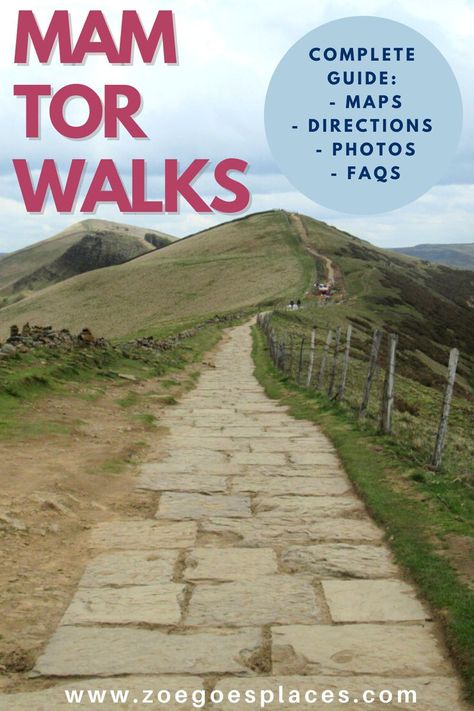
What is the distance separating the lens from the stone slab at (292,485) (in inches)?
346

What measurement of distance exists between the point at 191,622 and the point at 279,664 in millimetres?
830

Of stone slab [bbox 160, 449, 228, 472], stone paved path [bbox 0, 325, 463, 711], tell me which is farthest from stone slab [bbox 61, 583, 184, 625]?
stone slab [bbox 160, 449, 228, 472]

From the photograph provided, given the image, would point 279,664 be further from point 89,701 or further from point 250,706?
point 89,701

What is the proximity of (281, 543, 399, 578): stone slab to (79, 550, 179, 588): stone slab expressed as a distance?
101 centimetres

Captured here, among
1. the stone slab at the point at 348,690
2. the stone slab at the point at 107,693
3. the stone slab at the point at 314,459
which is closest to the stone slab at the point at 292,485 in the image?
the stone slab at the point at 314,459

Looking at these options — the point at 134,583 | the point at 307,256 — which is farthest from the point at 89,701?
the point at 307,256

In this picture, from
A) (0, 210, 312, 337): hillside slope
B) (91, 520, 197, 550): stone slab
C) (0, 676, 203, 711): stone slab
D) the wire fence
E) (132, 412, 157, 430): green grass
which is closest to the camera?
(0, 676, 203, 711): stone slab

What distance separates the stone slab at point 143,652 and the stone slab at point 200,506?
2813 millimetres

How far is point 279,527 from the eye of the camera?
734 centimetres

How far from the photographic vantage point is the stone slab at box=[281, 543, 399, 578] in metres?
6.09

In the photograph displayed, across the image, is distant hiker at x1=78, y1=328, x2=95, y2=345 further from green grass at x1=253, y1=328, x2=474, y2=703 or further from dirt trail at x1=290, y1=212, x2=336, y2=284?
dirt trail at x1=290, y1=212, x2=336, y2=284

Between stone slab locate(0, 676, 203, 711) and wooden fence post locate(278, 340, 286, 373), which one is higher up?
stone slab locate(0, 676, 203, 711)

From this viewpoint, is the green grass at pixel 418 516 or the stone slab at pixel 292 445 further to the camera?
the stone slab at pixel 292 445

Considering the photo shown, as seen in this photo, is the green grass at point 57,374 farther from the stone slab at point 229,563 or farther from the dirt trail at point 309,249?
the dirt trail at point 309,249
